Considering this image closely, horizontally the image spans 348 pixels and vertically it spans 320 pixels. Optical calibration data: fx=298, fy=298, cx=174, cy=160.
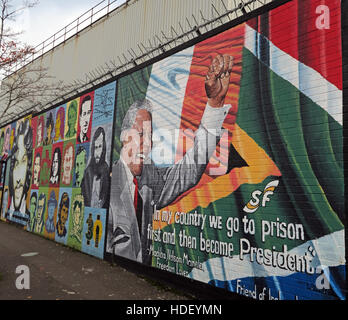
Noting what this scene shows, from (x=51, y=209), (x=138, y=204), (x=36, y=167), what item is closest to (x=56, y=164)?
(x=51, y=209)

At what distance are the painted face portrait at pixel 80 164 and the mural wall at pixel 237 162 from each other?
3.93 feet

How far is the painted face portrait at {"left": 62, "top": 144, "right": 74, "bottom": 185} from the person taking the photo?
447 inches

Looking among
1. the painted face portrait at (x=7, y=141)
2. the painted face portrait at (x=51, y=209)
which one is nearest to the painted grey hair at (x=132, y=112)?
the painted face portrait at (x=51, y=209)

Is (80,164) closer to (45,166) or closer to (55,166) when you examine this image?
(55,166)

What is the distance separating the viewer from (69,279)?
6984 millimetres

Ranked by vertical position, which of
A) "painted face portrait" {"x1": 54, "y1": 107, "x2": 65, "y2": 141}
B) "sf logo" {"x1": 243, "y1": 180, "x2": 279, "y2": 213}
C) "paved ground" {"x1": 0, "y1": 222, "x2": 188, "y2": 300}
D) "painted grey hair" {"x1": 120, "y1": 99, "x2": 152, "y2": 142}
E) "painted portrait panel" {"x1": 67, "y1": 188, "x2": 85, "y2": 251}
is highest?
"painted face portrait" {"x1": 54, "y1": 107, "x2": 65, "y2": 141}

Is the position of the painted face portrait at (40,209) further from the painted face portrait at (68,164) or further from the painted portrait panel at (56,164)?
the painted face portrait at (68,164)

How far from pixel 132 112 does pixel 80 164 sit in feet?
11.6

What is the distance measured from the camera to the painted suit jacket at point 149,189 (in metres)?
6.22

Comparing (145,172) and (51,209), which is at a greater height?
(145,172)

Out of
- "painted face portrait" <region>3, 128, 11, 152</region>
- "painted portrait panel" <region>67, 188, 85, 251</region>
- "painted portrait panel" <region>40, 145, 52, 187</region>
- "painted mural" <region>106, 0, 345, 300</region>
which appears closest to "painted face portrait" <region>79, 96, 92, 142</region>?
"painted portrait panel" <region>67, 188, 85, 251</region>

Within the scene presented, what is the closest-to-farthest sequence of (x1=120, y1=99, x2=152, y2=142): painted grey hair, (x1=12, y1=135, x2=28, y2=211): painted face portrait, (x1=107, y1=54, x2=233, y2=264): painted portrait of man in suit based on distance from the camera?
(x1=107, y1=54, x2=233, y2=264): painted portrait of man in suit → (x1=120, y1=99, x2=152, y2=142): painted grey hair → (x1=12, y1=135, x2=28, y2=211): painted face portrait

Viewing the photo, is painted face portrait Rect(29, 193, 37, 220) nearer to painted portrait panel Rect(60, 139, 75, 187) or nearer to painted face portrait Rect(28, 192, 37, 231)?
painted face portrait Rect(28, 192, 37, 231)

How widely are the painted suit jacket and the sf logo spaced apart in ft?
4.30
